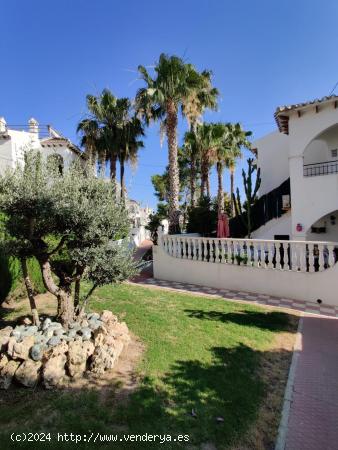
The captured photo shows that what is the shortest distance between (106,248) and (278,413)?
3.58 metres

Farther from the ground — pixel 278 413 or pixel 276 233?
pixel 276 233

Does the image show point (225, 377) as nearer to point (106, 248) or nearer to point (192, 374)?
point (192, 374)

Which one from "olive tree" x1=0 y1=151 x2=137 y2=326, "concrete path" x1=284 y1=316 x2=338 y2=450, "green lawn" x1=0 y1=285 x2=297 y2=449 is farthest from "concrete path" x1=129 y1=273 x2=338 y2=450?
"olive tree" x1=0 y1=151 x2=137 y2=326

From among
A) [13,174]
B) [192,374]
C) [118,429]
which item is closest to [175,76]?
[13,174]

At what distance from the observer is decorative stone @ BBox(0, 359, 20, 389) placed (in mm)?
3646

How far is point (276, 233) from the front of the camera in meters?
13.9

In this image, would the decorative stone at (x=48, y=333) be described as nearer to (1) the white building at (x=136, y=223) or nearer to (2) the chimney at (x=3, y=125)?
(1) the white building at (x=136, y=223)

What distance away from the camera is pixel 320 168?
44.1ft

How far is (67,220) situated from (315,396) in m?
4.77

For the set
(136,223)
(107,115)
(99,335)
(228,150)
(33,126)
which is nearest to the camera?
(99,335)

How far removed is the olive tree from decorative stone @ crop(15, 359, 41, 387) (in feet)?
3.74

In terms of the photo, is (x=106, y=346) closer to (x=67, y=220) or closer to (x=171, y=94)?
(x=67, y=220)

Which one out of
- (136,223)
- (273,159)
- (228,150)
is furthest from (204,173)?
(136,223)

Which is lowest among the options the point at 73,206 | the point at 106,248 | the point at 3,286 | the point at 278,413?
the point at 278,413
